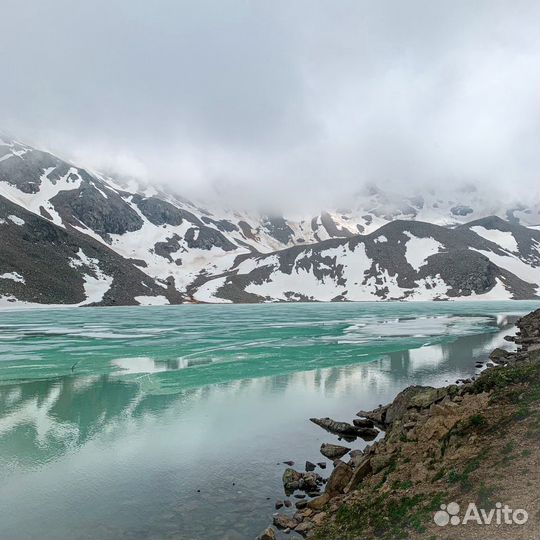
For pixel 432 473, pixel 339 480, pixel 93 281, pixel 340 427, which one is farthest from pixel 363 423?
pixel 93 281

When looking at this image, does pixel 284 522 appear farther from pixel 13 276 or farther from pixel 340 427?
pixel 13 276

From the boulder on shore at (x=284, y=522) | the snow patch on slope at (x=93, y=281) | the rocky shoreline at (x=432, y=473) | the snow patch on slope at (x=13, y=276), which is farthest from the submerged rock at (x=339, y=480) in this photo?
the snow patch on slope at (x=13, y=276)

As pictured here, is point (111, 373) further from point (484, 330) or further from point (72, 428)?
point (484, 330)

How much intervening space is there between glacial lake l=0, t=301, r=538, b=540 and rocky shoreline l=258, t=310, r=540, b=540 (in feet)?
5.28

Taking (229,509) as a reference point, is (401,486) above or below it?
above

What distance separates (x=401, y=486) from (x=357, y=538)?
2.92 m

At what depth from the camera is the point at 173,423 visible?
85.0ft

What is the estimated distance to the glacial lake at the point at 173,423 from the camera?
1573 cm

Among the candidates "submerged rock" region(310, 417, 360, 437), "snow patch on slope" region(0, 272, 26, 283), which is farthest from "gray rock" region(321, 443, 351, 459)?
"snow patch on slope" region(0, 272, 26, 283)

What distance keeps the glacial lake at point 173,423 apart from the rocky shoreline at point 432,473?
161cm

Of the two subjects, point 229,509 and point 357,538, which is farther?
point 229,509

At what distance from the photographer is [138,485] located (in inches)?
711

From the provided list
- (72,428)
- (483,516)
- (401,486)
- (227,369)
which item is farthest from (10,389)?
(483,516)

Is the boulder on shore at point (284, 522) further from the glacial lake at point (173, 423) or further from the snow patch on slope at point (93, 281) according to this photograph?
the snow patch on slope at point (93, 281)
